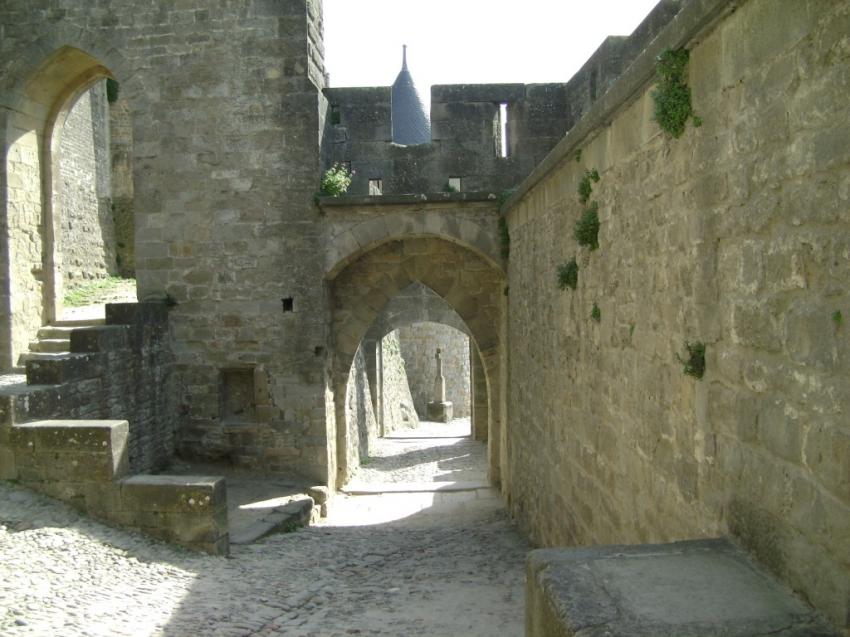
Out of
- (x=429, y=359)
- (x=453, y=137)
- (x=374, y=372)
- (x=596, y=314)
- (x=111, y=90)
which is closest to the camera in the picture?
(x=596, y=314)

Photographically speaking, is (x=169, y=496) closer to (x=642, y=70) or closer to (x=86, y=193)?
(x=642, y=70)

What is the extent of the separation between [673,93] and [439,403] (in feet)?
65.7

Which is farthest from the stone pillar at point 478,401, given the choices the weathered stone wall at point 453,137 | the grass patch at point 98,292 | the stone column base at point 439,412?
the grass patch at point 98,292

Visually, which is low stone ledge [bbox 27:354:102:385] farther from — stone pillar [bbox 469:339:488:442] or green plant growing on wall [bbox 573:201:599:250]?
stone pillar [bbox 469:339:488:442]

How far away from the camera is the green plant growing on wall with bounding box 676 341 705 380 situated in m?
3.11

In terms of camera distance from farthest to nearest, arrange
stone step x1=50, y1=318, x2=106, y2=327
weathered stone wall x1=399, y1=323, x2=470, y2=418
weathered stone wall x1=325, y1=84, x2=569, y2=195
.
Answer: weathered stone wall x1=399, y1=323, x2=470, y2=418 < weathered stone wall x1=325, y1=84, x2=569, y2=195 < stone step x1=50, y1=318, x2=106, y2=327

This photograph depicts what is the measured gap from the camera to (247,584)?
20.3ft

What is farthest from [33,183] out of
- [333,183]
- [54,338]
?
[333,183]

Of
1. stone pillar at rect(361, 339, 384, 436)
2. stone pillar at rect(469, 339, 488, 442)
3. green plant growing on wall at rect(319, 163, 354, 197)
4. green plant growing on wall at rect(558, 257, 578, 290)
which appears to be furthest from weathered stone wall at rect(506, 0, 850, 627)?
stone pillar at rect(361, 339, 384, 436)

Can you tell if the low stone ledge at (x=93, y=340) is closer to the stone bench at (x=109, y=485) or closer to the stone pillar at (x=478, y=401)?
the stone bench at (x=109, y=485)

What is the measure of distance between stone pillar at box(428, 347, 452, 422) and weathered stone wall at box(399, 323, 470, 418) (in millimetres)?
278

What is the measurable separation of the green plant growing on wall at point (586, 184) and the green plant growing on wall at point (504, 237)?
4465 mm

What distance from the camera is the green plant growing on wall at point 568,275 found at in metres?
5.49

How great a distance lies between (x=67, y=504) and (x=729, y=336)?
5.93m
